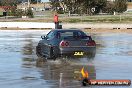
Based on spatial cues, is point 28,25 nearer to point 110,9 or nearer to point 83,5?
point 83,5

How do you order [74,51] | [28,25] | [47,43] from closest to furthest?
[74,51] < [47,43] < [28,25]

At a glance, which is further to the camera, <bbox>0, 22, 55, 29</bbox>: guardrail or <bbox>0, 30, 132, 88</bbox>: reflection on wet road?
<bbox>0, 22, 55, 29</bbox>: guardrail

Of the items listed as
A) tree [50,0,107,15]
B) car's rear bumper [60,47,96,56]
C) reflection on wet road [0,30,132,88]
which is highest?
car's rear bumper [60,47,96,56]

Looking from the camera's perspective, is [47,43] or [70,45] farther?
[47,43]

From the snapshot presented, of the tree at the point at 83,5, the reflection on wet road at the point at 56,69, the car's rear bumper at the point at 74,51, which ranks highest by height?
the car's rear bumper at the point at 74,51

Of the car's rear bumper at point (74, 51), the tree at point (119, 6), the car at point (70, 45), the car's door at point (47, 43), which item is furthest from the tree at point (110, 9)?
the car's rear bumper at point (74, 51)

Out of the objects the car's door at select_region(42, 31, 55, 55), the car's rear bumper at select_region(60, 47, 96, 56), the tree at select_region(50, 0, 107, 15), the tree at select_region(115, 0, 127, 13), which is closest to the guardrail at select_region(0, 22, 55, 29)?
the car's door at select_region(42, 31, 55, 55)

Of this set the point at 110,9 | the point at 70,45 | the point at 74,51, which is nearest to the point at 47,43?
the point at 70,45

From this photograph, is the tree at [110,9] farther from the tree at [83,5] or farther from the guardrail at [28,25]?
the guardrail at [28,25]

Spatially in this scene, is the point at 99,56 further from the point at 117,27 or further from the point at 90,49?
the point at 117,27

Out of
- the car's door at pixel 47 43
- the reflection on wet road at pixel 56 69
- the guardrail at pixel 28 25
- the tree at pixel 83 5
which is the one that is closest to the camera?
the reflection on wet road at pixel 56 69

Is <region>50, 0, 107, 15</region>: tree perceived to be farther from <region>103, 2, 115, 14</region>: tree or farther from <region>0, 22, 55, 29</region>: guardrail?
<region>0, 22, 55, 29</region>: guardrail

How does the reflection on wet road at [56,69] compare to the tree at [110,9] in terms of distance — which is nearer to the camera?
the reflection on wet road at [56,69]

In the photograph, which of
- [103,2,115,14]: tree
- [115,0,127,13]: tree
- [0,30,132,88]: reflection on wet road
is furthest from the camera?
[103,2,115,14]: tree
